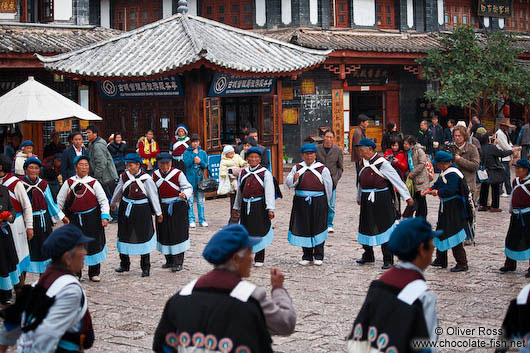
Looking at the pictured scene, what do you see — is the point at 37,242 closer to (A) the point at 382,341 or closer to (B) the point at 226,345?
(B) the point at 226,345

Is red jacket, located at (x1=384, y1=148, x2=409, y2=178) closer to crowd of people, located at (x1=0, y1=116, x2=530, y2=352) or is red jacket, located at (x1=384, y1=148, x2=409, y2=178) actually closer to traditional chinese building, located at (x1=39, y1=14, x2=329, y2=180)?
crowd of people, located at (x1=0, y1=116, x2=530, y2=352)

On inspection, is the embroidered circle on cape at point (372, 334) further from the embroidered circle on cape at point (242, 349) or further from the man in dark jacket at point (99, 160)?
the man in dark jacket at point (99, 160)

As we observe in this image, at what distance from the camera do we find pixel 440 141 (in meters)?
20.4

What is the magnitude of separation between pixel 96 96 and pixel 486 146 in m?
8.87

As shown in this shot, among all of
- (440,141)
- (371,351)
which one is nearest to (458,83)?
(440,141)

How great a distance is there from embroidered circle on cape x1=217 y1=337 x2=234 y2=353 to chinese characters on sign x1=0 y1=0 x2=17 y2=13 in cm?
1831

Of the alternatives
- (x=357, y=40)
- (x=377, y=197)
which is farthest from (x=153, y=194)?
(x=357, y=40)

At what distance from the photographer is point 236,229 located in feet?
14.3

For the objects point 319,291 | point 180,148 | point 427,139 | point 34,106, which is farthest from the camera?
point 427,139

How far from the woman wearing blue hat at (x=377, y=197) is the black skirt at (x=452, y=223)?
477 millimetres

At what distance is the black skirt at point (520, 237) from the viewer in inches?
375

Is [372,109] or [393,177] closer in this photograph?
[393,177]

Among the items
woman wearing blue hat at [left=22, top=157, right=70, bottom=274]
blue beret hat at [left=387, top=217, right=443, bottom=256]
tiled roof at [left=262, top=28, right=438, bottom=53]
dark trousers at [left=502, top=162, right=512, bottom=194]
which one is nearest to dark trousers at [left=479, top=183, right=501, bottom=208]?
dark trousers at [left=502, top=162, right=512, bottom=194]

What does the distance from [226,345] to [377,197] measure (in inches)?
259
